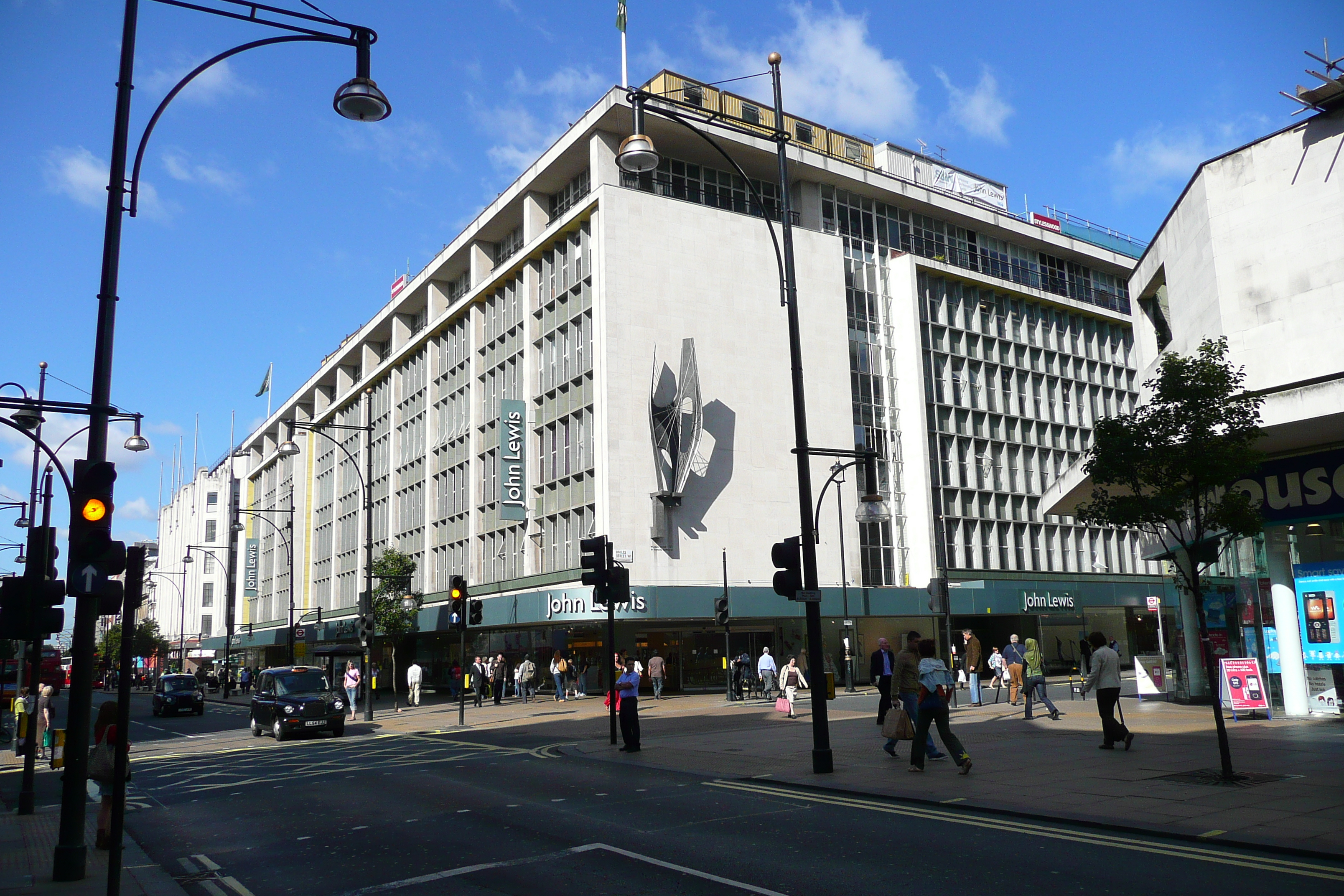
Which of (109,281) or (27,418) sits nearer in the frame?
(109,281)

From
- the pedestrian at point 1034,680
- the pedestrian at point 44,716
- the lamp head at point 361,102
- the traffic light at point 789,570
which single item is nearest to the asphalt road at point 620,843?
the traffic light at point 789,570

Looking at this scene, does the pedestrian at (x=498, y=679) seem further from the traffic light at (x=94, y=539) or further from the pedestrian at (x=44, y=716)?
the traffic light at (x=94, y=539)

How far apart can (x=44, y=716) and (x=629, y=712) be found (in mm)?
12482

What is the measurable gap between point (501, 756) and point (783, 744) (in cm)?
527

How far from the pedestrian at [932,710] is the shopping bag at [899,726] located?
188 millimetres

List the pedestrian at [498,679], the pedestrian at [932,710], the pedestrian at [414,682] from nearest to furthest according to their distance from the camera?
the pedestrian at [932,710], the pedestrian at [498,679], the pedestrian at [414,682]

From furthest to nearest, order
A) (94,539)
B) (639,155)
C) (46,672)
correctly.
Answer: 1. (46,672)
2. (639,155)
3. (94,539)

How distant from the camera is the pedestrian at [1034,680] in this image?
→ 70.0 feet

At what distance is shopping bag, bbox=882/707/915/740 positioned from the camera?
46.7ft

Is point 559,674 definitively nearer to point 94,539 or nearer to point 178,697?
point 178,697

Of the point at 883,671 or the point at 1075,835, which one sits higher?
the point at 883,671

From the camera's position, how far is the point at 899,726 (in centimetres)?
1433

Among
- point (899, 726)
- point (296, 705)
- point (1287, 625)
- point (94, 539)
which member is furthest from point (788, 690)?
point (94, 539)

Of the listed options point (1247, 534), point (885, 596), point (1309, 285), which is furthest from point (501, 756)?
point (885, 596)
